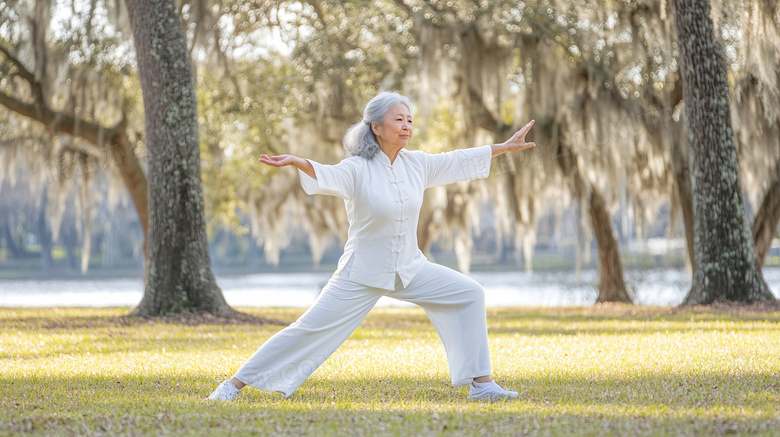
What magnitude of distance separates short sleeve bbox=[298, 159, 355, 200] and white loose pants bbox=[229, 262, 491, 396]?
1.52 ft

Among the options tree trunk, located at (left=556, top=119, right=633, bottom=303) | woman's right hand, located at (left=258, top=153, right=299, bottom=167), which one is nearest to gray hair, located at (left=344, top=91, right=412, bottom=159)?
woman's right hand, located at (left=258, top=153, right=299, bottom=167)

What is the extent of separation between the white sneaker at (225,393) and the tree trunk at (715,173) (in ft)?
22.7

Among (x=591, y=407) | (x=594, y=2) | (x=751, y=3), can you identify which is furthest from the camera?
(x=594, y=2)

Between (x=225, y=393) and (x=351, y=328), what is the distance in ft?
2.31

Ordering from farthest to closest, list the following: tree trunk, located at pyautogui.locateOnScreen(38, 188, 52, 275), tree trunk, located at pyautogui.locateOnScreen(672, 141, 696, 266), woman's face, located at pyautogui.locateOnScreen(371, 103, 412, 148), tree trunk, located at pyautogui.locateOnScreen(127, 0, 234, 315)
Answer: tree trunk, located at pyautogui.locateOnScreen(38, 188, 52, 275) → tree trunk, located at pyautogui.locateOnScreen(672, 141, 696, 266) → tree trunk, located at pyautogui.locateOnScreen(127, 0, 234, 315) → woman's face, located at pyautogui.locateOnScreen(371, 103, 412, 148)

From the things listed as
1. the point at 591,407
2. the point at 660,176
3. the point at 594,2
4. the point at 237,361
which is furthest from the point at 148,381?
the point at 660,176

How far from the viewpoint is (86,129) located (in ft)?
44.8

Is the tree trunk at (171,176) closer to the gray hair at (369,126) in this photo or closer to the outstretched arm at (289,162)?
the gray hair at (369,126)

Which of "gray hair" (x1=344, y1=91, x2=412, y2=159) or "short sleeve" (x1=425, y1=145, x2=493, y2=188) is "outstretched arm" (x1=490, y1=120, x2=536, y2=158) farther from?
"gray hair" (x1=344, y1=91, x2=412, y2=159)

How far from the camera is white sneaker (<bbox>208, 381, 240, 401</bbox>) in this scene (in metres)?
4.25

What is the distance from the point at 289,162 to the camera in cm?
394

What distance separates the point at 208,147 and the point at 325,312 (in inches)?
522

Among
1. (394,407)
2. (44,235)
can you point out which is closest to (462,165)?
(394,407)

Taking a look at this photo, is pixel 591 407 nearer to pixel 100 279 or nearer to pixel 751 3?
pixel 751 3
